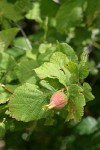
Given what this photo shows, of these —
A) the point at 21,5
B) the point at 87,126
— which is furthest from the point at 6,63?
the point at 87,126

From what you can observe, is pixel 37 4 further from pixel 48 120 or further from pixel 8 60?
pixel 48 120

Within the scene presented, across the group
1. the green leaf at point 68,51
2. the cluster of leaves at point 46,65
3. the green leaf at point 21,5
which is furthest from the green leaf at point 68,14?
the green leaf at point 68,51

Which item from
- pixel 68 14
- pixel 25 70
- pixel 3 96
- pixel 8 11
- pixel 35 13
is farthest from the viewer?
pixel 35 13

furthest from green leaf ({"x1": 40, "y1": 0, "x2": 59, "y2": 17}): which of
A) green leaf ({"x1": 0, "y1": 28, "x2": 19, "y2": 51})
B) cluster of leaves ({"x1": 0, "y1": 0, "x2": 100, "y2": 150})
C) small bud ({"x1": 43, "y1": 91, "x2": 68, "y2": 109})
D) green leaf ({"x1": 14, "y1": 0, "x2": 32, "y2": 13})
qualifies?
small bud ({"x1": 43, "y1": 91, "x2": 68, "y2": 109})

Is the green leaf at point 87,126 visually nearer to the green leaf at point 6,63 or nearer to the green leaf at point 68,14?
the green leaf at point 68,14

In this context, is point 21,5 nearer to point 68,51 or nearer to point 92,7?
point 92,7

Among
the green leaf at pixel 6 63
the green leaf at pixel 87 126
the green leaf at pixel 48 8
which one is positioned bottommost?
the green leaf at pixel 87 126

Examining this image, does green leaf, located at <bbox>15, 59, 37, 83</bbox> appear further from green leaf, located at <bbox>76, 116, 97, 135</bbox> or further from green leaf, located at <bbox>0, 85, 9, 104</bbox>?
green leaf, located at <bbox>76, 116, 97, 135</bbox>
